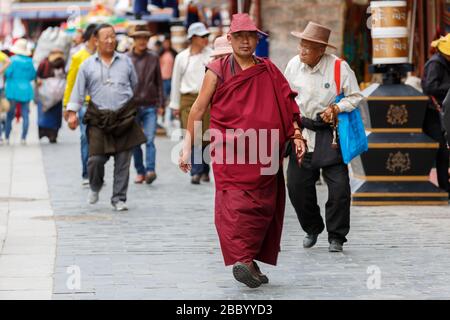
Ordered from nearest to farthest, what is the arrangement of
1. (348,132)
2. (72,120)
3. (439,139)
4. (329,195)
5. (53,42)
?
(348,132) → (329,195) → (72,120) → (439,139) → (53,42)

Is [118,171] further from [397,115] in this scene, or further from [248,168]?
[248,168]

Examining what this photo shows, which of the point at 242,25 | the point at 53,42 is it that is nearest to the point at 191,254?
the point at 242,25

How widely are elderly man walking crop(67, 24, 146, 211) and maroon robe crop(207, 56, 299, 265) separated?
4305 mm

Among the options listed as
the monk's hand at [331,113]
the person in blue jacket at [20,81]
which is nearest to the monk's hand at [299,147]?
the monk's hand at [331,113]

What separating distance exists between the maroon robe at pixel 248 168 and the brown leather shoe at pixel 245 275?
0.39ft

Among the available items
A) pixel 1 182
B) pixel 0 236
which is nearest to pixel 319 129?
pixel 0 236

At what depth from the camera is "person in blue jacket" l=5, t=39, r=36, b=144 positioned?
23016 mm

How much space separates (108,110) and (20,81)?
10.3 m

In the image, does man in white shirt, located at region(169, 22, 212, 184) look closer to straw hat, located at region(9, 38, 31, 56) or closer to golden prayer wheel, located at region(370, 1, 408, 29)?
golden prayer wheel, located at region(370, 1, 408, 29)

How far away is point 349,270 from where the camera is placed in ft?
31.0

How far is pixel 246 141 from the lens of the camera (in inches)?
349

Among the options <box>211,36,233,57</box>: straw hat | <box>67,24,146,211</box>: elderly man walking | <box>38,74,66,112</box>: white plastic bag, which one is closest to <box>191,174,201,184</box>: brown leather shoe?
<box>67,24,146,211</box>: elderly man walking

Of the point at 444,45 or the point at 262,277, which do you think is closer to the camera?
the point at 262,277
